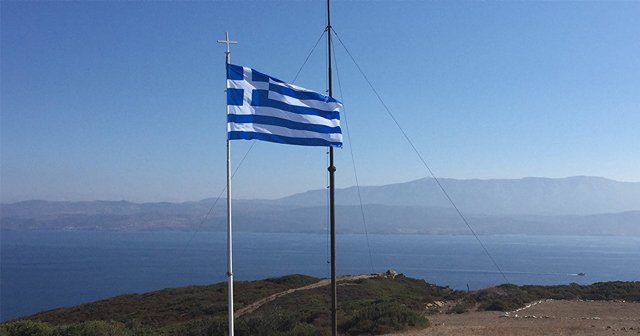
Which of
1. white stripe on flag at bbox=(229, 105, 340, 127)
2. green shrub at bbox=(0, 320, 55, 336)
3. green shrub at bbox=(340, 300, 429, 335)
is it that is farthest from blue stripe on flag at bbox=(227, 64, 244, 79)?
green shrub at bbox=(340, 300, 429, 335)

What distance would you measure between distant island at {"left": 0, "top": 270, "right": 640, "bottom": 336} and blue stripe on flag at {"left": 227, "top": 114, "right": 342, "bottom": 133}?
6355 millimetres

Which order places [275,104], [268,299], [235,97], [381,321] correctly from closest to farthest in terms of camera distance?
[235,97] → [275,104] → [381,321] → [268,299]

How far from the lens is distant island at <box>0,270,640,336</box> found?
15.5 meters

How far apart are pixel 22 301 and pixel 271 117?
228 ft

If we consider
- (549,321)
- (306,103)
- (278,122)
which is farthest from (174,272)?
(278,122)

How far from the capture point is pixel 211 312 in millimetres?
27797

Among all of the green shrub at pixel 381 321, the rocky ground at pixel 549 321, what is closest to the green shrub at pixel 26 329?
the green shrub at pixel 381 321

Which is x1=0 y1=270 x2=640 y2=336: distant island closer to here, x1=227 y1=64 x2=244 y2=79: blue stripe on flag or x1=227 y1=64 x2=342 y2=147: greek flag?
x1=227 y1=64 x2=342 y2=147: greek flag

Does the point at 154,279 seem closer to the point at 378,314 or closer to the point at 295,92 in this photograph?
the point at 378,314

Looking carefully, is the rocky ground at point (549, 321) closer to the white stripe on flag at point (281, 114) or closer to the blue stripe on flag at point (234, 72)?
the white stripe on flag at point (281, 114)

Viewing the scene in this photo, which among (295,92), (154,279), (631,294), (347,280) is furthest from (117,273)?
(295,92)

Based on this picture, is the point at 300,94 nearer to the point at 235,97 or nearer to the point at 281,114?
the point at 281,114

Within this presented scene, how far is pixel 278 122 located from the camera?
9945mm

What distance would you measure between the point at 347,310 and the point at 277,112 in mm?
12399
